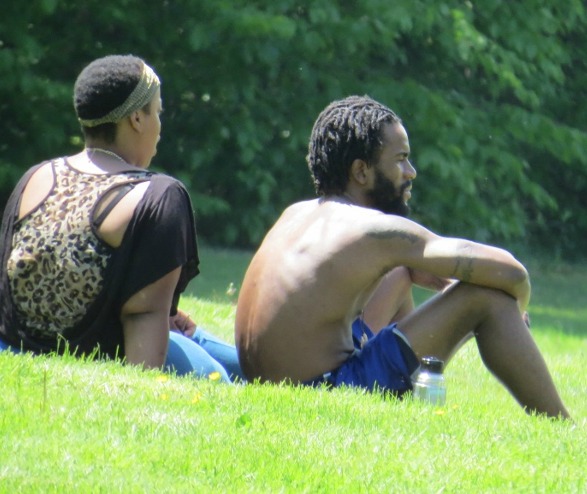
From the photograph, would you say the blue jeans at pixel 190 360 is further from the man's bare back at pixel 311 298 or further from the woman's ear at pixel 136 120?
the woman's ear at pixel 136 120

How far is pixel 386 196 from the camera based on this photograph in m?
5.63

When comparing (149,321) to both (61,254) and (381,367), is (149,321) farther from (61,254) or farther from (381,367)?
(381,367)

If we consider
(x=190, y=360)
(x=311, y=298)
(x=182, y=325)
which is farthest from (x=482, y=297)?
(x=182, y=325)

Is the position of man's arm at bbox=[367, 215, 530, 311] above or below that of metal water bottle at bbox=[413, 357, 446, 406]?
above

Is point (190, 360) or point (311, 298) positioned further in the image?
point (190, 360)

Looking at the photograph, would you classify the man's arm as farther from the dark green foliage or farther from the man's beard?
the dark green foliage

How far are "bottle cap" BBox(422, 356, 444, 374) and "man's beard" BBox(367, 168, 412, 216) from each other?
2.87 ft

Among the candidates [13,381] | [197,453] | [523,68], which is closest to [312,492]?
[197,453]

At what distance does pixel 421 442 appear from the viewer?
4230mm

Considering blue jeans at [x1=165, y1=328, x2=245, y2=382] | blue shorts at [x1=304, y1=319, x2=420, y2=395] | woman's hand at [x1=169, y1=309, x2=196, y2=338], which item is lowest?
woman's hand at [x1=169, y1=309, x2=196, y2=338]

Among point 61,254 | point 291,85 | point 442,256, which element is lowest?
point 291,85

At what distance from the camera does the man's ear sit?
18.4 ft

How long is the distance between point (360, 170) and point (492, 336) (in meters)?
0.91

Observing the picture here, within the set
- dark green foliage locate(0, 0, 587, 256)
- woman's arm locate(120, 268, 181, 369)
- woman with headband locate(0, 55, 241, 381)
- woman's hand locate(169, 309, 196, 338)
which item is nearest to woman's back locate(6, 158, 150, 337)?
woman with headband locate(0, 55, 241, 381)
